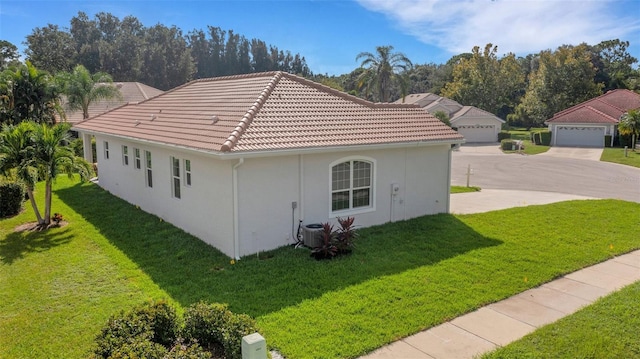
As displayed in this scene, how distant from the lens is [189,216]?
12281 millimetres

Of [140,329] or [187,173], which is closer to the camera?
[140,329]

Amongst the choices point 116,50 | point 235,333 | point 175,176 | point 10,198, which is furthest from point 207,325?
point 116,50

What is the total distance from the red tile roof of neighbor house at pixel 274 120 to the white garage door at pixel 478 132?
37.7 m

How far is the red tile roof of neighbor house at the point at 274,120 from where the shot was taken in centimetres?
1100

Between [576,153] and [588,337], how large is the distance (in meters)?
36.4

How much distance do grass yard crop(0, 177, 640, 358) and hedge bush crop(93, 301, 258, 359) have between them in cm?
113

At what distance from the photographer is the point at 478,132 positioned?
170 feet

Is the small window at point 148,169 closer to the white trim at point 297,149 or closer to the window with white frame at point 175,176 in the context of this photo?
the white trim at point 297,149

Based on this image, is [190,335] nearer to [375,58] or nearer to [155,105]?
[155,105]

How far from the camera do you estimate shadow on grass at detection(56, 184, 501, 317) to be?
28.0 feet

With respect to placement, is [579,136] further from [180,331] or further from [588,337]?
[180,331]

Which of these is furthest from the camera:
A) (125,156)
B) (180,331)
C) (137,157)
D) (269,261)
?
(125,156)

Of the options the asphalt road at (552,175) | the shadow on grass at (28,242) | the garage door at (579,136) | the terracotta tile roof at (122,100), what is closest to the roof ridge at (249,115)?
the shadow on grass at (28,242)

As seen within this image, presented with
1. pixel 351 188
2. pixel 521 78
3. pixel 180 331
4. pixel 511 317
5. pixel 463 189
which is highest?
pixel 521 78
